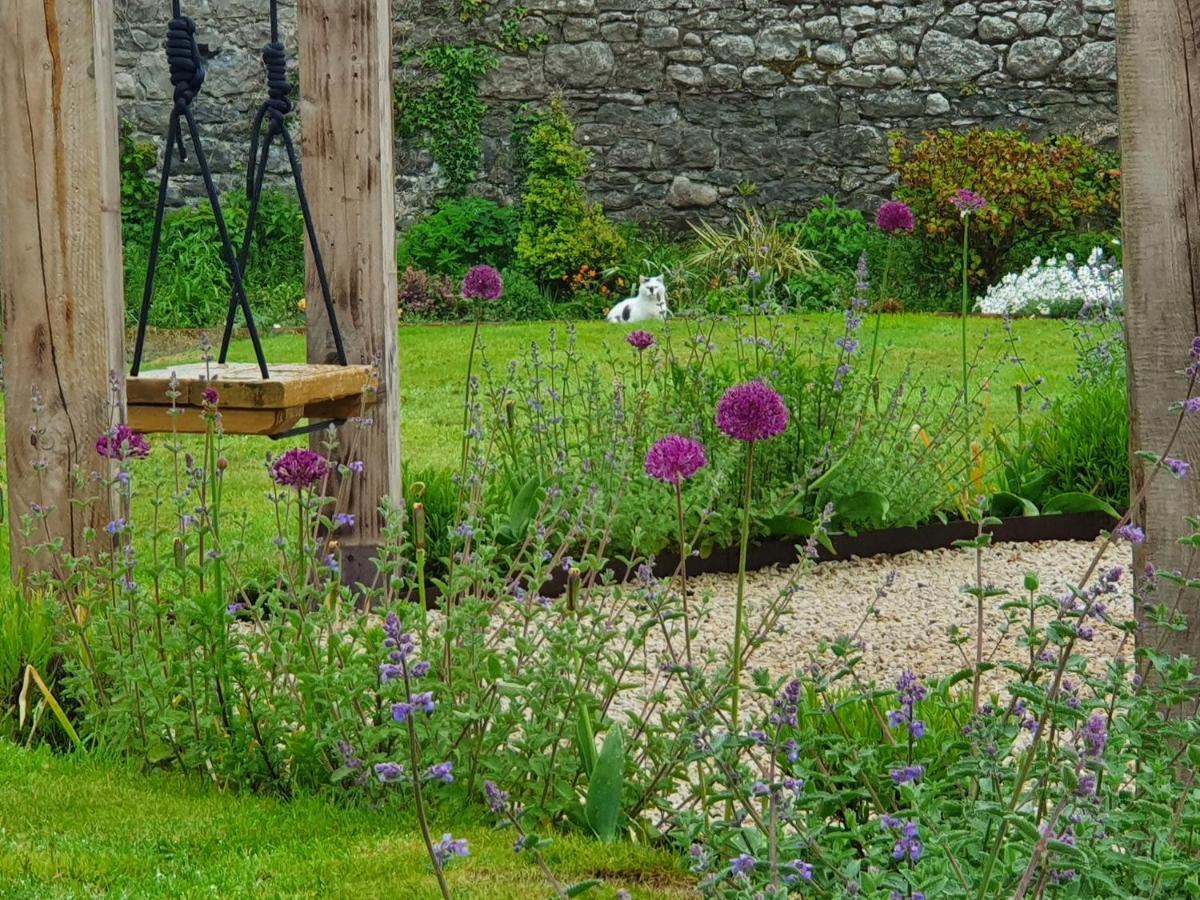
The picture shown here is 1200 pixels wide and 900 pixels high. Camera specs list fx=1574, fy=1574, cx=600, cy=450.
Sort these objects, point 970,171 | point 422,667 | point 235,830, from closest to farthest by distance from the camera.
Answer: point 422,667 → point 235,830 → point 970,171

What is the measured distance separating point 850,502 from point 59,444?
2487 millimetres

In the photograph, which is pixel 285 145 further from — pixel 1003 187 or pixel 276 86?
pixel 1003 187

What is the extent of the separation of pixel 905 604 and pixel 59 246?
2.47m

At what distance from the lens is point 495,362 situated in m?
8.22

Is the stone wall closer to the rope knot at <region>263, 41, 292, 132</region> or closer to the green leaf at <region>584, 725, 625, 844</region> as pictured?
the rope knot at <region>263, 41, 292, 132</region>

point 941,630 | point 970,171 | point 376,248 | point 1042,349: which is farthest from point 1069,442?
point 970,171

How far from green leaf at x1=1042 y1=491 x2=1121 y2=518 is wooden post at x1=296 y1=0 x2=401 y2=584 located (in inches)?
87.2

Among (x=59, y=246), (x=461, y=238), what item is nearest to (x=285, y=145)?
(x=59, y=246)

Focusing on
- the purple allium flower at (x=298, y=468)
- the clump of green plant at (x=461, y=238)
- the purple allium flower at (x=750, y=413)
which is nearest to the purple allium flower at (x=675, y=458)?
the purple allium flower at (x=750, y=413)

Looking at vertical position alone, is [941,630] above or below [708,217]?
below

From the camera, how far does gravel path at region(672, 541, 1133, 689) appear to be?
397 cm

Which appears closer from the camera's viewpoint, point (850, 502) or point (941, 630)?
point (941, 630)

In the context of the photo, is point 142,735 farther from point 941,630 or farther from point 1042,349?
point 1042,349

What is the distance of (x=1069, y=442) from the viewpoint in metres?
5.30
